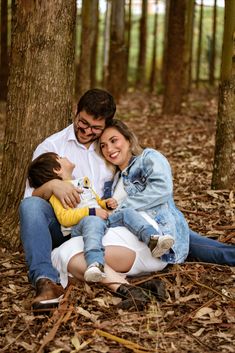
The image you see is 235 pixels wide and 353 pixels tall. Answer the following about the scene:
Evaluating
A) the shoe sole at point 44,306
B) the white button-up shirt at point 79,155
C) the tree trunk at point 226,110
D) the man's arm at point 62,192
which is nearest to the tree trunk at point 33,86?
the white button-up shirt at point 79,155

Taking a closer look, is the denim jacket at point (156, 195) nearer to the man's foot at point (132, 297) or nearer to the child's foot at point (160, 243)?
the child's foot at point (160, 243)

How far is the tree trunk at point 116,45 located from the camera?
49.8ft

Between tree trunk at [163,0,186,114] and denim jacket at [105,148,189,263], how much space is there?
29.8 feet

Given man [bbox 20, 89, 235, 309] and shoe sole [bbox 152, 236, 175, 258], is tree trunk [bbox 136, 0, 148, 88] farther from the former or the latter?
shoe sole [bbox 152, 236, 175, 258]

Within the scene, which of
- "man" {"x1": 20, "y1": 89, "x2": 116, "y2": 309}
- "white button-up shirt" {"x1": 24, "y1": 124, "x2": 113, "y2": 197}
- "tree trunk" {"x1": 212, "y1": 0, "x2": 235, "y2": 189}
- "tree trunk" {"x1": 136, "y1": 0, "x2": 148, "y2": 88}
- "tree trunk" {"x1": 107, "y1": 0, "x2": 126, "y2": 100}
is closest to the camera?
"man" {"x1": 20, "y1": 89, "x2": 116, "y2": 309}

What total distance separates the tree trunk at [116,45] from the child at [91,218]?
10.6 meters

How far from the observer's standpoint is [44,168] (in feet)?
17.3

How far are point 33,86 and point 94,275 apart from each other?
2.08 m

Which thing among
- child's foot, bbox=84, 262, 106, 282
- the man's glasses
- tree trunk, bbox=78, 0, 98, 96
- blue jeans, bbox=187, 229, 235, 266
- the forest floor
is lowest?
the forest floor

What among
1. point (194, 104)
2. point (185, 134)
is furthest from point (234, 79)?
point (194, 104)

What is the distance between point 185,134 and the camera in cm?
1230

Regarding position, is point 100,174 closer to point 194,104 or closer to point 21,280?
point 21,280

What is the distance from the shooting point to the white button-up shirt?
549 cm

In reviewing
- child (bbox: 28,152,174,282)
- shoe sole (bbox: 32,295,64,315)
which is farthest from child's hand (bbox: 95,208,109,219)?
shoe sole (bbox: 32,295,64,315)
